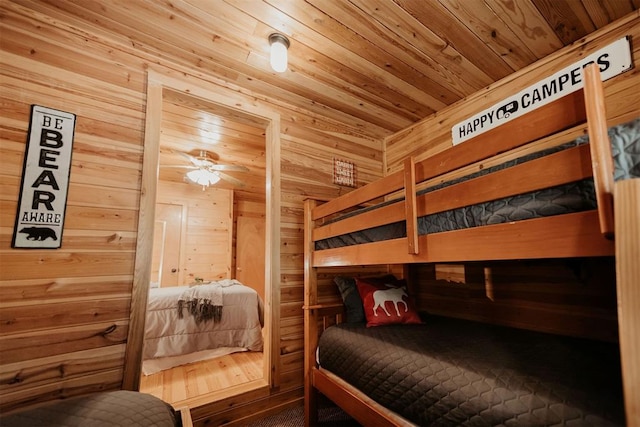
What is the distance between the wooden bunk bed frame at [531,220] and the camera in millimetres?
552

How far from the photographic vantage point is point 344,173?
258 centimetres

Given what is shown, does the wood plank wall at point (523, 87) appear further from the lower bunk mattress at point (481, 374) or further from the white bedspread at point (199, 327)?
the white bedspread at point (199, 327)

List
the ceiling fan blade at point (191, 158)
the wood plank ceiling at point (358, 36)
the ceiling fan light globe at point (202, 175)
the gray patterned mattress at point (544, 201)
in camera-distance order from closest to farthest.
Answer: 1. the gray patterned mattress at point (544, 201)
2. the wood plank ceiling at point (358, 36)
3. the ceiling fan blade at point (191, 158)
4. the ceiling fan light globe at point (202, 175)

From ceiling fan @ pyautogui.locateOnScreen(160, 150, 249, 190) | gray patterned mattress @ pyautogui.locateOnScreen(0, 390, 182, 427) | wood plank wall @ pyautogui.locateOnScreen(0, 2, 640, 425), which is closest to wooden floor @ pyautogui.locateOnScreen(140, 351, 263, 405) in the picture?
wood plank wall @ pyautogui.locateOnScreen(0, 2, 640, 425)

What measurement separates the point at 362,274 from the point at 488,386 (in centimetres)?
153

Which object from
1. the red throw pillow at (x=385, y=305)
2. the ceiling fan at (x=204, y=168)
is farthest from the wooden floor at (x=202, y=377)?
the ceiling fan at (x=204, y=168)

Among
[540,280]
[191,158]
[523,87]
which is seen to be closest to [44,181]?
[191,158]

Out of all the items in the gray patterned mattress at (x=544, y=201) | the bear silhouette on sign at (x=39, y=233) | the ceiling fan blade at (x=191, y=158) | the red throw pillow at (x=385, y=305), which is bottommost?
the red throw pillow at (x=385, y=305)

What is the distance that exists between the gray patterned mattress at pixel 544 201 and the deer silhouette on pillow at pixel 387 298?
0.70 meters

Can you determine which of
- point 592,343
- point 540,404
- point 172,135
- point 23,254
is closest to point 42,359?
point 23,254

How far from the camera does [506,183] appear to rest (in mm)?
890

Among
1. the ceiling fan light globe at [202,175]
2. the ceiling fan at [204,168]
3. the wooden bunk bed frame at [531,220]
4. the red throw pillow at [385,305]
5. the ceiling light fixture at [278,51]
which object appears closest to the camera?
the wooden bunk bed frame at [531,220]

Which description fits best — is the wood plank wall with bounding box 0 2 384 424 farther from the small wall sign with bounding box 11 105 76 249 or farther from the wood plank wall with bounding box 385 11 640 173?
the wood plank wall with bounding box 385 11 640 173

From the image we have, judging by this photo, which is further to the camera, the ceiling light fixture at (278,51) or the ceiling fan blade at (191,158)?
the ceiling fan blade at (191,158)
